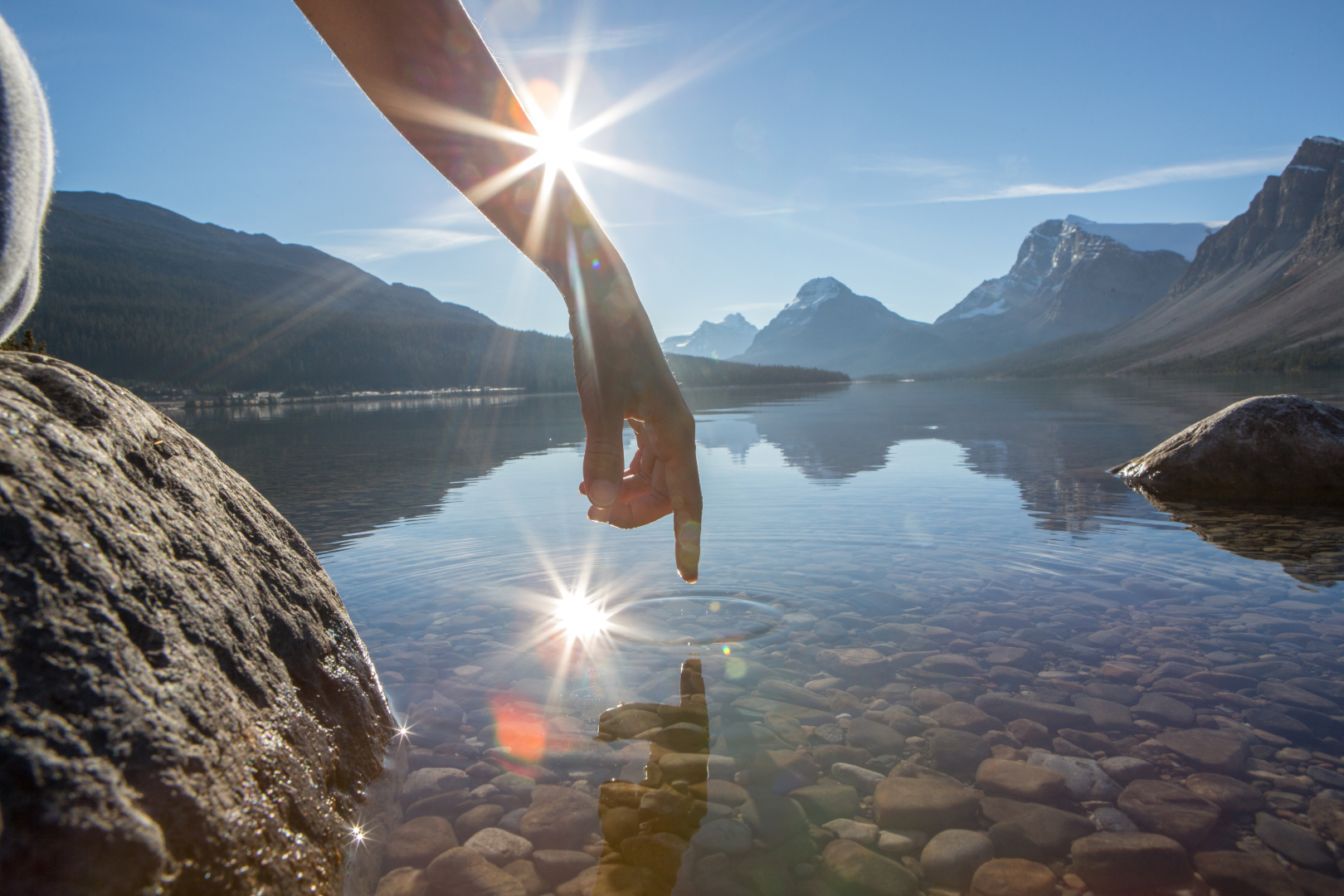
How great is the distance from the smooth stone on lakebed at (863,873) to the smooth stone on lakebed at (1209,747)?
1.47m

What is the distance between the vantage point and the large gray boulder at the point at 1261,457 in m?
9.09

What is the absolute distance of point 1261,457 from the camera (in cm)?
941

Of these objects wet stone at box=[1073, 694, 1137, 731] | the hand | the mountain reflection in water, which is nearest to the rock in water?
the hand

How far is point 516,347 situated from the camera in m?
168

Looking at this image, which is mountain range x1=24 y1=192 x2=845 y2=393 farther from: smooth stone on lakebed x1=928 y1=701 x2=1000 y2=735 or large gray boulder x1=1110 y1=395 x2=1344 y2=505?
smooth stone on lakebed x1=928 y1=701 x2=1000 y2=735

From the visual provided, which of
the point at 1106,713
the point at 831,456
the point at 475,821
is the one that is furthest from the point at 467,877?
the point at 831,456

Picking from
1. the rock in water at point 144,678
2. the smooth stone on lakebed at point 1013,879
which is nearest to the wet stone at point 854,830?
the smooth stone on lakebed at point 1013,879

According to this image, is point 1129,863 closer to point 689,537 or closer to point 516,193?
point 689,537

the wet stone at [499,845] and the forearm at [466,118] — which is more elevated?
the forearm at [466,118]

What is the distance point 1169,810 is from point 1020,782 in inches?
19.4

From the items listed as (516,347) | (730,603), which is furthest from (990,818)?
(516,347)

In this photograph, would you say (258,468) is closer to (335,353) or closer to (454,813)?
(454,813)

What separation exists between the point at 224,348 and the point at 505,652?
17184 cm

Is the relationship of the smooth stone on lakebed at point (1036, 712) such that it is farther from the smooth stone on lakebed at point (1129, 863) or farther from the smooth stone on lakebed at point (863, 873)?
the smooth stone on lakebed at point (863, 873)
